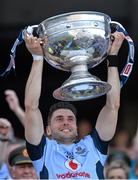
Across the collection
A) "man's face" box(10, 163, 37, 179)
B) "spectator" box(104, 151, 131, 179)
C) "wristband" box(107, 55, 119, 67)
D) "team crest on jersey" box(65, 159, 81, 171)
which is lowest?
"spectator" box(104, 151, 131, 179)

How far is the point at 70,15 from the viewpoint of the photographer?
15.9 feet

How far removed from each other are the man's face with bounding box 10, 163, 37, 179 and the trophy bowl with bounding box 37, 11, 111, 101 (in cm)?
123

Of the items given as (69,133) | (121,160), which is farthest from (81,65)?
(121,160)

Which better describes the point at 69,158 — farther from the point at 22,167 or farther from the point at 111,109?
the point at 22,167

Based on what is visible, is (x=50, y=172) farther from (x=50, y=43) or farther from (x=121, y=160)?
(x=121, y=160)

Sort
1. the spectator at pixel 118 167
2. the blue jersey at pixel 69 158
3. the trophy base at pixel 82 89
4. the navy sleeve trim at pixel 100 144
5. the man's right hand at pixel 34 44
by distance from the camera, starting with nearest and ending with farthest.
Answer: the trophy base at pixel 82 89, the man's right hand at pixel 34 44, the blue jersey at pixel 69 158, the navy sleeve trim at pixel 100 144, the spectator at pixel 118 167

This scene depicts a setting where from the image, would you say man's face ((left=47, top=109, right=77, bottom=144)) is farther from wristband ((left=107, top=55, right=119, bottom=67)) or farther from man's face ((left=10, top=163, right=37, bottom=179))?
man's face ((left=10, top=163, right=37, bottom=179))

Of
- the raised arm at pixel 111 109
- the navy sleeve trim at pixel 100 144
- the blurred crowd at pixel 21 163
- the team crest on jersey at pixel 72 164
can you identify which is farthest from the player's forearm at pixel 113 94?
the blurred crowd at pixel 21 163

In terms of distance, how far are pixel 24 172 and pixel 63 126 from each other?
942 millimetres

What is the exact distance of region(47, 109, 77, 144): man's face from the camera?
518cm

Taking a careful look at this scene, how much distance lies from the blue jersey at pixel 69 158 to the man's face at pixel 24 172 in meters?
0.87

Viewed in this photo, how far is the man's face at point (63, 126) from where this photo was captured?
17.0 feet

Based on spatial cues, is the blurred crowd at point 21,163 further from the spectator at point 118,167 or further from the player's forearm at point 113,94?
the player's forearm at point 113,94

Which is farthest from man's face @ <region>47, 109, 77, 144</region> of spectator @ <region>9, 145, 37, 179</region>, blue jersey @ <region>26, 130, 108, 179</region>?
spectator @ <region>9, 145, 37, 179</region>
